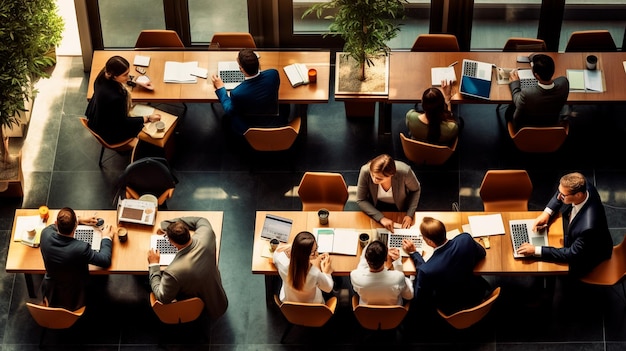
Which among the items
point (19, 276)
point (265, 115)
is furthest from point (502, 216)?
point (19, 276)

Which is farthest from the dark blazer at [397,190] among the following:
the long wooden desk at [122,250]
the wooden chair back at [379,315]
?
the long wooden desk at [122,250]

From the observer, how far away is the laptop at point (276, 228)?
822 cm

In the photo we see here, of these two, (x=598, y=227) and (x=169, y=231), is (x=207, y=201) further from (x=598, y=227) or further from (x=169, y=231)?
(x=598, y=227)

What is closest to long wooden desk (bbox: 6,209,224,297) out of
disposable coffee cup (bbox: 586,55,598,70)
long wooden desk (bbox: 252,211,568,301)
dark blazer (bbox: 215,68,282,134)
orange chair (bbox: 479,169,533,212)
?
long wooden desk (bbox: 252,211,568,301)

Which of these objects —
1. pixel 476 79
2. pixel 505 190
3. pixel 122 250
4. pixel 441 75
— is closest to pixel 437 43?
pixel 441 75

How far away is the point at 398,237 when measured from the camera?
8.17m

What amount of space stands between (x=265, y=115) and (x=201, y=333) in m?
2.26

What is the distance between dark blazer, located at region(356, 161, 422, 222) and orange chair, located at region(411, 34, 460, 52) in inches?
84.2

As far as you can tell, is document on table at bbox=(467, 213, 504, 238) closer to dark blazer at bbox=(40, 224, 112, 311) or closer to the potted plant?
dark blazer at bbox=(40, 224, 112, 311)

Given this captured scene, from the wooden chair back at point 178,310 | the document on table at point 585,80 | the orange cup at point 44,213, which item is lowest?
the wooden chair back at point 178,310

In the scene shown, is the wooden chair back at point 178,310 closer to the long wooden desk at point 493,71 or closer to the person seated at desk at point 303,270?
the person seated at desk at point 303,270

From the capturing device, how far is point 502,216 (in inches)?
328

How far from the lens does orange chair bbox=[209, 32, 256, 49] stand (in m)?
10.1

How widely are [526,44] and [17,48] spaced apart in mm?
5348
